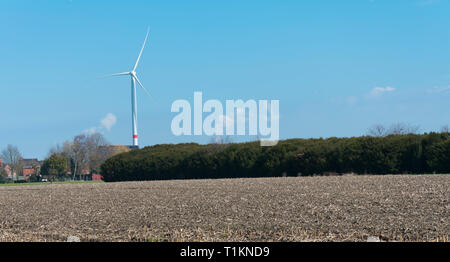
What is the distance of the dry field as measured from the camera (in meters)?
13.6

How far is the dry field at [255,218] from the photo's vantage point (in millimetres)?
13617

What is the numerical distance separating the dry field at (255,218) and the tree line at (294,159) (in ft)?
57.0

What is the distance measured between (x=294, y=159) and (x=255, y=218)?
31260 millimetres

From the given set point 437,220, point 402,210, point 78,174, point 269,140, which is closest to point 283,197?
point 402,210

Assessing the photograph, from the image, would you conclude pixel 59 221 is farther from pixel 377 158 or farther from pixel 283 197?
pixel 377 158

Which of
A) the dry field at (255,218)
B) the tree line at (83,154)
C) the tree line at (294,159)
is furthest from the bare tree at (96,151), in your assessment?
the dry field at (255,218)

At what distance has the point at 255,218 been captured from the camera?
16.8m

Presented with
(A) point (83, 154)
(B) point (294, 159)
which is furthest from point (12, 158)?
(B) point (294, 159)

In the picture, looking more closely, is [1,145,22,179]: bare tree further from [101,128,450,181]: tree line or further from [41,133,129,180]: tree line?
[101,128,450,181]: tree line

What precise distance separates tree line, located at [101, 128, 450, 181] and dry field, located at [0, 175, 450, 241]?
57.0 feet

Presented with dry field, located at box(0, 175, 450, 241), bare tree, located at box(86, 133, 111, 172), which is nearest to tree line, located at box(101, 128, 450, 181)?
dry field, located at box(0, 175, 450, 241)

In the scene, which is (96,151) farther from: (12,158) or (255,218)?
(255,218)

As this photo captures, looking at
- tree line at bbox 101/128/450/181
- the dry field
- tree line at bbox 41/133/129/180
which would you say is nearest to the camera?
the dry field
